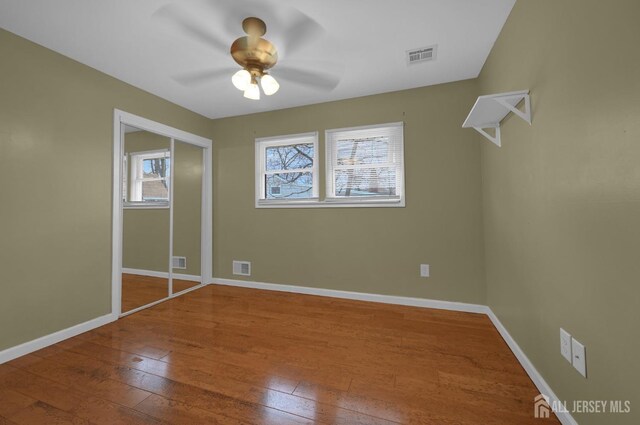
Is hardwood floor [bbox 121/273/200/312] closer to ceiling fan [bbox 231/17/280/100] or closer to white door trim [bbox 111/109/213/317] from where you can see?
white door trim [bbox 111/109/213/317]

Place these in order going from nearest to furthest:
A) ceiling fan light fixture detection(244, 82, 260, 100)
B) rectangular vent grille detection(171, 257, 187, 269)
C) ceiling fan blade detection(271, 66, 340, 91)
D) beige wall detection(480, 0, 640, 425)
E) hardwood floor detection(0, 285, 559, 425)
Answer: beige wall detection(480, 0, 640, 425) < hardwood floor detection(0, 285, 559, 425) < ceiling fan light fixture detection(244, 82, 260, 100) < ceiling fan blade detection(271, 66, 340, 91) < rectangular vent grille detection(171, 257, 187, 269)

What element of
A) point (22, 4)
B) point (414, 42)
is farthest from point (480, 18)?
point (22, 4)

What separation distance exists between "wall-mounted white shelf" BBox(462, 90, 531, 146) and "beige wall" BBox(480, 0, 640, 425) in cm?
8

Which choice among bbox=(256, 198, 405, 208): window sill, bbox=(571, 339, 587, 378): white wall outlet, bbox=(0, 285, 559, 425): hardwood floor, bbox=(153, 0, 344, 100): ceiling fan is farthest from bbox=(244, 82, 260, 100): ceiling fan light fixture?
bbox=(571, 339, 587, 378): white wall outlet

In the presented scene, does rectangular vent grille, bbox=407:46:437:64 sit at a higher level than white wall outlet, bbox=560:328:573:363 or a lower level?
higher

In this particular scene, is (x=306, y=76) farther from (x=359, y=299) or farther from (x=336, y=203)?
(x=359, y=299)

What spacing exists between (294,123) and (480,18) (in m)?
2.16

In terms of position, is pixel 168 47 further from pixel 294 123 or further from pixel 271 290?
pixel 271 290

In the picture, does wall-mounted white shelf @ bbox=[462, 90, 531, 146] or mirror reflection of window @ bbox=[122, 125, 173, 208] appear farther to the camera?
mirror reflection of window @ bbox=[122, 125, 173, 208]

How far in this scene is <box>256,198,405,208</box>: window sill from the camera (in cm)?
297

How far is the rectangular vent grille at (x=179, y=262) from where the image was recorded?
3276 millimetres

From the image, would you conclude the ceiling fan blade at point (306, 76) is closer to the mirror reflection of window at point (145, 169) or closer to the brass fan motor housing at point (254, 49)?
the brass fan motor housing at point (254, 49)

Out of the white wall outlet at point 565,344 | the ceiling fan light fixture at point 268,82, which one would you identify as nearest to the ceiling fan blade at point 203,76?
the ceiling fan light fixture at point 268,82

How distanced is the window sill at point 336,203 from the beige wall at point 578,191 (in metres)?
1.22
